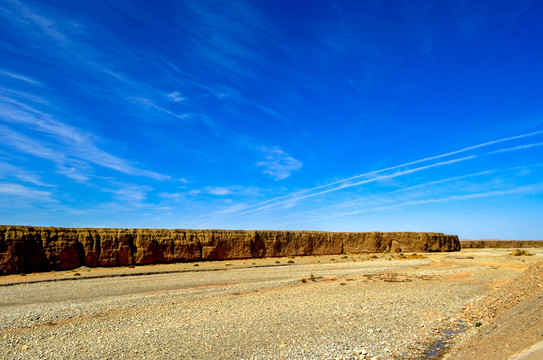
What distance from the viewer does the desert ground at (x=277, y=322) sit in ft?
35.6

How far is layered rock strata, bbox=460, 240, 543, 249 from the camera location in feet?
362

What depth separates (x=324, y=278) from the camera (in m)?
30.5

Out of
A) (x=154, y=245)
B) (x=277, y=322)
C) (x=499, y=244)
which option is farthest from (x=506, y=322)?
(x=499, y=244)

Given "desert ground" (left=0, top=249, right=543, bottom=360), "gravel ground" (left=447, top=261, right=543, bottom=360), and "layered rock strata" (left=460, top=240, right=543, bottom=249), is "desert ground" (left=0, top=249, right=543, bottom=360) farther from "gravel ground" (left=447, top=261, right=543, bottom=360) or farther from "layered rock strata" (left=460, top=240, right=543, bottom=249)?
"layered rock strata" (left=460, top=240, right=543, bottom=249)

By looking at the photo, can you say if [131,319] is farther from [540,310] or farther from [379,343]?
[540,310]

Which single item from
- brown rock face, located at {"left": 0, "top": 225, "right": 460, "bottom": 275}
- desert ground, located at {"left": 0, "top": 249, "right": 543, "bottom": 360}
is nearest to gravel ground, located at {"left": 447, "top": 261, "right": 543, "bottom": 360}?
desert ground, located at {"left": 0, "top": 249, "right": 543, "bottom": 360}

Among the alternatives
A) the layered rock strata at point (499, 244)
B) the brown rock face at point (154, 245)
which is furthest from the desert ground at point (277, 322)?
the layered rock strata at point (499, 244)

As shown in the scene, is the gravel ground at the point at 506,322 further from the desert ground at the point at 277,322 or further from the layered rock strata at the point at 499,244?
the layered rock strata at the point at 499,244

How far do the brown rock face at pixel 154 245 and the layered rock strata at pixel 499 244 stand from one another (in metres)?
48.1

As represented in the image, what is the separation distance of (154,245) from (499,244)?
118094 mm

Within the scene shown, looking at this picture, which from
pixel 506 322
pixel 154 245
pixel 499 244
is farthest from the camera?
pixel 499 244

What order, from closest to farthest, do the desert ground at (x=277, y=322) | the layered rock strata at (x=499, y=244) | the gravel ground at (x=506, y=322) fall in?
the gravel ground at (x=506, y=322)
the desert ground at (x=277, y=322)
the layered rock strata at (x=499, y=244)

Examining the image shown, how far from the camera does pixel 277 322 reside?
14750 millimetres

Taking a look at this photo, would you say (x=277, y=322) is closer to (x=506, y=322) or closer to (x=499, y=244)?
(x=506, y=322)
